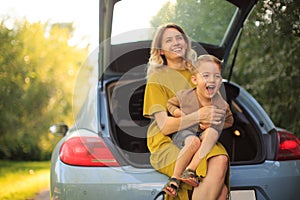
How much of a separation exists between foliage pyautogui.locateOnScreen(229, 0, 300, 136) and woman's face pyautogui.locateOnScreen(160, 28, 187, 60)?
1.71 m

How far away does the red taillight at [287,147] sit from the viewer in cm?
346

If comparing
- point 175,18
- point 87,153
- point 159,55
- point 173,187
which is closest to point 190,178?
point 173,187

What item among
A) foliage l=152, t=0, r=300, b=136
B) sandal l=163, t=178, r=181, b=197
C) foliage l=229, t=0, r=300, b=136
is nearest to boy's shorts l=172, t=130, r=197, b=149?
sandal l=163, t=178, r=181, b=197

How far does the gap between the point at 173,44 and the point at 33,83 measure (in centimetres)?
877

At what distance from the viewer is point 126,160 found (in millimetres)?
3213

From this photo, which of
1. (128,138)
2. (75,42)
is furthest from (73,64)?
(128,138)

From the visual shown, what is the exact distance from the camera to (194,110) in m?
3.15

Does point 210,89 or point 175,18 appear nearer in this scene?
point 210,89

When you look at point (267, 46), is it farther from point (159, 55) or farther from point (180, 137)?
point (180, 137)

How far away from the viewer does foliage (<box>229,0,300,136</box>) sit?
4.77m

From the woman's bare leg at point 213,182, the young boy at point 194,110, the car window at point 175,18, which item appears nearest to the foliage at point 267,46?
the car window at point 175,18

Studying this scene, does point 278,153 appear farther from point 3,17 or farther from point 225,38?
point 3,17

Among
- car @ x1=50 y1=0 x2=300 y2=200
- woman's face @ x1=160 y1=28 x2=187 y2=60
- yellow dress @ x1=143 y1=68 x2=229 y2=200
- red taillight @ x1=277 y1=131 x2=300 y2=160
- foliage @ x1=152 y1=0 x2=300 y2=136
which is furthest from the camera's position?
foliage @ x1=152 y1=0 x2=300 y2=136

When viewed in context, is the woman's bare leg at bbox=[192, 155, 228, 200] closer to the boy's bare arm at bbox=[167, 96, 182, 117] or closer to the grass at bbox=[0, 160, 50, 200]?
the boy's bare arm at bbox=[167, 96, 182, 117]
